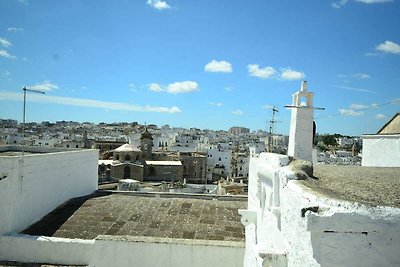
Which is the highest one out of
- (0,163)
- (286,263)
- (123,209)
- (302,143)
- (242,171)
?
(302,143)

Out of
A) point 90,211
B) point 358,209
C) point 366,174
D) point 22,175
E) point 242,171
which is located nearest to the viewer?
point 358,209

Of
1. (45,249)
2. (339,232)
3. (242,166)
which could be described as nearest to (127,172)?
(242,166)

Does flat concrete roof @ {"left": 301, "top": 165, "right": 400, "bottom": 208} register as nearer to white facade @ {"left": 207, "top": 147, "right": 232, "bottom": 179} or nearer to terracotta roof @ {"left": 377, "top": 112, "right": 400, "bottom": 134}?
terracotta roof @ {"left": 377, "top": 112, "right": 400, "bottom": 134}

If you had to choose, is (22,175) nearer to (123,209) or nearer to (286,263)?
(123,209)

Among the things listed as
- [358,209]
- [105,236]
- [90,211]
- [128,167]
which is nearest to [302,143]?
[358,209]

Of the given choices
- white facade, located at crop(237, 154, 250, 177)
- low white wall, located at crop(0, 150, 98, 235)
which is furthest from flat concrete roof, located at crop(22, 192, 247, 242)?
white facade, located at crop(237, 154, 250, 177)

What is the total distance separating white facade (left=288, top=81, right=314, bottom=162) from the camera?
23.3 feet

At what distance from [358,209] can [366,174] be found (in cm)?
270

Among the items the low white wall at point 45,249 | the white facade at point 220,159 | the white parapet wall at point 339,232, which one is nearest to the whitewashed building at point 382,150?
the white parapet wall at point 339,232

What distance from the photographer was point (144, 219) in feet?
31.7

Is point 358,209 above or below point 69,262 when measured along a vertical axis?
above

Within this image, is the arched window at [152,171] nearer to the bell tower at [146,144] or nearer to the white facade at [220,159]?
the bell tower at [146,144]

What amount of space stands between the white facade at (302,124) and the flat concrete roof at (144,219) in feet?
9.66

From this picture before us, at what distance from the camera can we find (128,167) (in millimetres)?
39031
